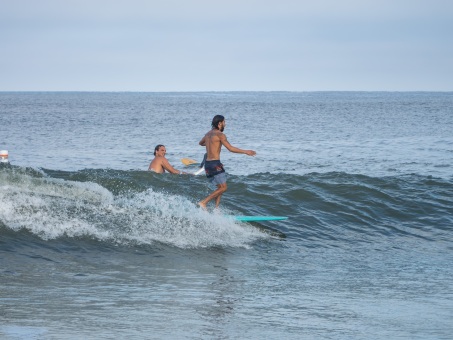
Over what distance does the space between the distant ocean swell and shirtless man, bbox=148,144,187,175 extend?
0.56 m

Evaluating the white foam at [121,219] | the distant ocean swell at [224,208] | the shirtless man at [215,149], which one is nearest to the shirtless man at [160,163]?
the distant ocean swell at [224,208]

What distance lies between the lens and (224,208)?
16.3 metres

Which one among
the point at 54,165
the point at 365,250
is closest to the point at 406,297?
the point at 365,250

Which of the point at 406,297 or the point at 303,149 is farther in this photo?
the point at 303,149

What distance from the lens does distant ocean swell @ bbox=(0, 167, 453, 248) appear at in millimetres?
13367

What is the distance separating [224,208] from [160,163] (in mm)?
2191

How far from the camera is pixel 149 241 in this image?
1293 centimetres

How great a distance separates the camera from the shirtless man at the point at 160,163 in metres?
17.1

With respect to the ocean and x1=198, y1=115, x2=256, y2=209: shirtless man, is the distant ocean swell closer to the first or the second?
the ocean

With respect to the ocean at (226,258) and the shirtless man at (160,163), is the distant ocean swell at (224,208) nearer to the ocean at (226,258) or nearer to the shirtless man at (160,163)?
the ocean at (226,258)

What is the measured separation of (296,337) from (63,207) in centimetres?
784

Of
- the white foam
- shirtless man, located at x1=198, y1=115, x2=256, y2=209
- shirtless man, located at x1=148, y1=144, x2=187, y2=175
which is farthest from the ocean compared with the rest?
shirtless man, located at x1=198, y1=115, x2=256, y2=209

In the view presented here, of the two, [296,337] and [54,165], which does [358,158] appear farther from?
[296,337]

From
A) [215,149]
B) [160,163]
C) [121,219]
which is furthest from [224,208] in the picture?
[121,219]
